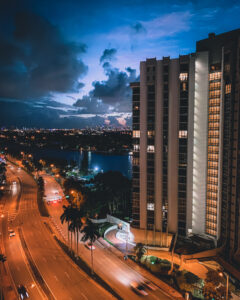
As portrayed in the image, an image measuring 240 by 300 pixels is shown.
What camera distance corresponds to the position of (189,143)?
4475cm

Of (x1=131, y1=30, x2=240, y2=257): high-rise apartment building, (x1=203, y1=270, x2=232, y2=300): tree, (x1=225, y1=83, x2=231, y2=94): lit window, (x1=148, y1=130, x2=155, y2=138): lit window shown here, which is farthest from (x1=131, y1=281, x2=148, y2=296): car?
(x1=225, y1=83, x2=231, y2=94): lit window

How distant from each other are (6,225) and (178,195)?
42077 mm

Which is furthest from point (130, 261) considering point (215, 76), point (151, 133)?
point (215, 76)

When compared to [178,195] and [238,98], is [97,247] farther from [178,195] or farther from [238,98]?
[238,98]

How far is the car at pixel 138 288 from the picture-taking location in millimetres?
31172

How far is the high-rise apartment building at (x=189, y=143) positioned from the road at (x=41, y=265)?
18.4 meters

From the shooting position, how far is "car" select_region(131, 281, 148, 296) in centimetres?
3117

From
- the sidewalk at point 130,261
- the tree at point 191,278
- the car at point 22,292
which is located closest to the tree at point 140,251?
the sidewalk at point 130,261

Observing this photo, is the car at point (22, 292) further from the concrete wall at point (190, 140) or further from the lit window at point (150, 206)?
the concrete wall at point (190, 140)

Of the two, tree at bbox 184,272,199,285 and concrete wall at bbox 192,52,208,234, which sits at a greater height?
concrete wall at bbox 192,52,208,234

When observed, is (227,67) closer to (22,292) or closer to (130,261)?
(130,261)

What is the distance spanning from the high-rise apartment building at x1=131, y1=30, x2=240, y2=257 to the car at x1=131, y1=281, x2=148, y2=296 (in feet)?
48.9

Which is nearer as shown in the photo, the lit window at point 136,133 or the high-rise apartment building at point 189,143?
the high-rise apartment building at point 189,143

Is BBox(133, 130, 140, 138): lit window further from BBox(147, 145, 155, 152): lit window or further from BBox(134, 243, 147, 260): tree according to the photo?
BBox(134, 243, 147, 260): tree
